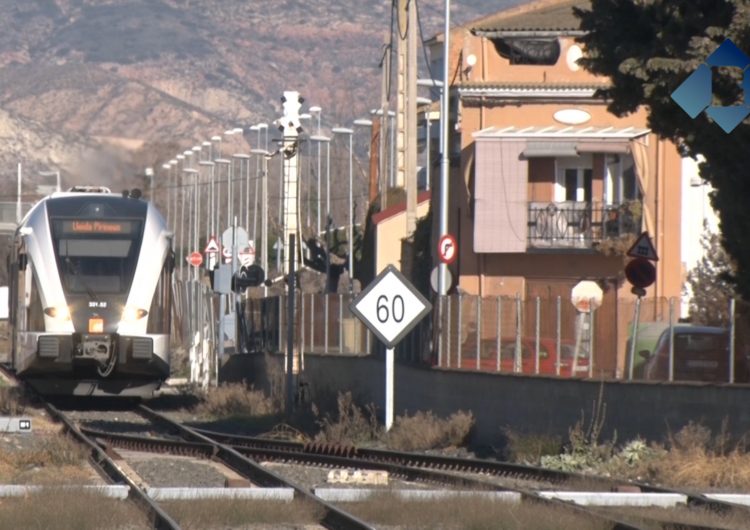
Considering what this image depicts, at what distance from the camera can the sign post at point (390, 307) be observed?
901 inches

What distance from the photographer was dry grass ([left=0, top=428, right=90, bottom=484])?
58.9 ft

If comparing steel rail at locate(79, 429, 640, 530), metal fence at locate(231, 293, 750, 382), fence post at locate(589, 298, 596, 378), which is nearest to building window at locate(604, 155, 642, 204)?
metal fence at locate(231, 293, 750, 382)

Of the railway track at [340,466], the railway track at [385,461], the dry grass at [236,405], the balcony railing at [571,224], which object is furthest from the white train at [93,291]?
the balcony railing at [571,224]

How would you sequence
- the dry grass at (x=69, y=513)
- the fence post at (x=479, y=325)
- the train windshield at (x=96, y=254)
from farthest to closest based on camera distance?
1. the train windshield at (x=96, y=254)
2. the fence post at (x=479, y=325)
3. the dry grass at (x=69, y=513)

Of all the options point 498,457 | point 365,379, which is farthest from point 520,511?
point 365,379

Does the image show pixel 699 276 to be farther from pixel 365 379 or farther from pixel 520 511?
pixel 520 511

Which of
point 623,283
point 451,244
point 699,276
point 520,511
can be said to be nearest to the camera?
point 520,511

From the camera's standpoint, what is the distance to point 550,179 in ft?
159

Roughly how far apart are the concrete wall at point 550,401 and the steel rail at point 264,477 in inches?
152

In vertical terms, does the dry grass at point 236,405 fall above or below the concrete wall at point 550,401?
below

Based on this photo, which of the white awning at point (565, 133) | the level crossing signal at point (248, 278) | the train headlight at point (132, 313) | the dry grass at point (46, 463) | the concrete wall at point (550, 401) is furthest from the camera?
the white awning at point (565, 133)

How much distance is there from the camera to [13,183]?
118188mm

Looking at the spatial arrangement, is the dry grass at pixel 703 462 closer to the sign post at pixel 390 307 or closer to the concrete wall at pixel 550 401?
the concrete wall at pixel 550 401

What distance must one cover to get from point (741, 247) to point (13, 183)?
335 feet
